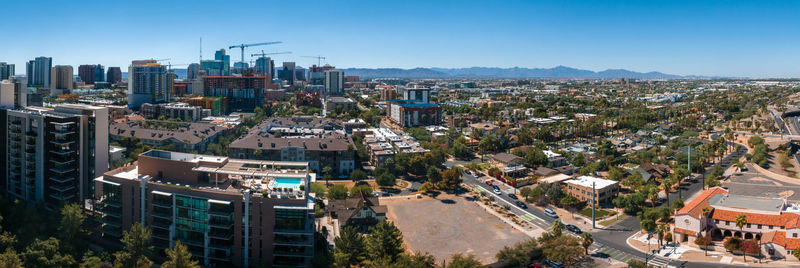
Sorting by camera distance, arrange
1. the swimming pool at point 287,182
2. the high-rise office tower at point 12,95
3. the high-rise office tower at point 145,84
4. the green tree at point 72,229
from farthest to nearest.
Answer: the high-rise office tower at point 145,84 < the high-rise office tower at point 12,95 < the swimming pool at point 287,182 < the green tree at point 72,229

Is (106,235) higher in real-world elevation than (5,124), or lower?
lower

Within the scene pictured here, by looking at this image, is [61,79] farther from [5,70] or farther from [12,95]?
[12,95]

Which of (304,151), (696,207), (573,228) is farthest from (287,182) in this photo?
(696,207)

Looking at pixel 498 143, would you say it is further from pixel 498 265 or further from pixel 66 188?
pixel 66 188

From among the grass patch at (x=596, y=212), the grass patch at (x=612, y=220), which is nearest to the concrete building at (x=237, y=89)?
the grass patch at (x=596, y=212)

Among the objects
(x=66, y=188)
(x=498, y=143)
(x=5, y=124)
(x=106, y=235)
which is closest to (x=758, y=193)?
(x=498, y=143)

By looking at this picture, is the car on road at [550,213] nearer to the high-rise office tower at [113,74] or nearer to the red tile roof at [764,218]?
the red tile roof at [764,218]
